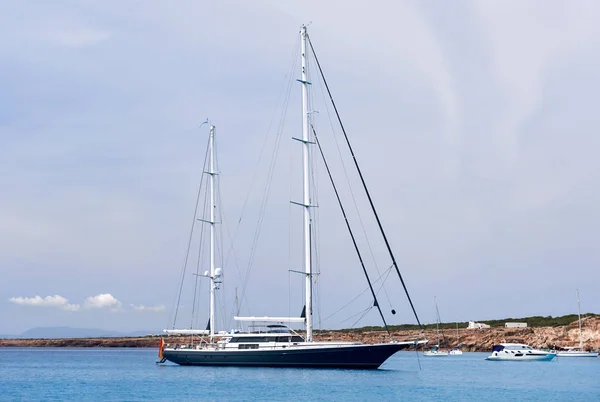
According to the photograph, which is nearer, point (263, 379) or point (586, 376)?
point (263, 379)

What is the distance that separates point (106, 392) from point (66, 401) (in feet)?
18.3

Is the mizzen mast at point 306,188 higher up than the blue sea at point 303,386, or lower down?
higher up

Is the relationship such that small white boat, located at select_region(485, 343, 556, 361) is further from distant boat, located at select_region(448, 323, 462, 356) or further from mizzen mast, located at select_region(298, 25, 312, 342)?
mizzen mast, located at select_region(298, 25, 312, 342)

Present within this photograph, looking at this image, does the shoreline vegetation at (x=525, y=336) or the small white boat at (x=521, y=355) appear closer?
the small white boat at (x=521, y=355)

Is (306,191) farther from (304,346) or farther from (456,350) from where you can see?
(456,350)

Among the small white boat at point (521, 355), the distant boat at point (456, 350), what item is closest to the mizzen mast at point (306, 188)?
the small white boat at point (521, 355)

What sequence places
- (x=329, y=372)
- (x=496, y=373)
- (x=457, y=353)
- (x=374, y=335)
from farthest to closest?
(x=374, y=335), (x=457, y=353), (x=496, y=373), (x=329, y=372)

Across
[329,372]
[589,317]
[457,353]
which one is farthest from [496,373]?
[589,317]

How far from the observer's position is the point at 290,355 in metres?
55.4

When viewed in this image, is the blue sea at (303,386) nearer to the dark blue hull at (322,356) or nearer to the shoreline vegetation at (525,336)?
the dark blue hull at (322,356)

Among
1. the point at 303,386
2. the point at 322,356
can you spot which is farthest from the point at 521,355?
the point at 303,386

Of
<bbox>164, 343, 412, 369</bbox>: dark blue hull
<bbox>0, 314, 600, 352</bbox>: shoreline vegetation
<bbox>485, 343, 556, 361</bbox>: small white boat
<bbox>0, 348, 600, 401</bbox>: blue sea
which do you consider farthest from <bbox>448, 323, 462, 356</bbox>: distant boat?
<bbox>164, 343, 412, 369</bbox>: dark blue hull

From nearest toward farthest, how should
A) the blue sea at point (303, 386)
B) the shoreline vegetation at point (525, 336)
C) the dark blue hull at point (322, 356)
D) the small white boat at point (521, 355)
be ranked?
1. the blue sea at point (303, 386)
2. the dark blue hull at point (322, 356)
3. the small white boat at point (521, 355)
4. the shoreline vegetation at point (525, 336)

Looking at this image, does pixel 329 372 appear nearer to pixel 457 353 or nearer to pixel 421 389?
pixel 421 389
